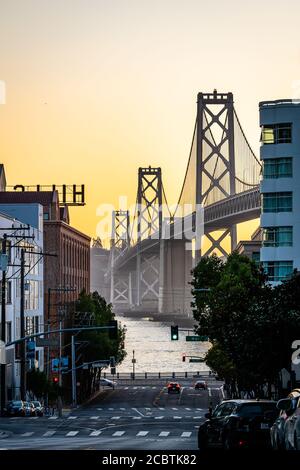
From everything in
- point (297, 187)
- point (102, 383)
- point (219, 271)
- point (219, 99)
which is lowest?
point (102, 383)

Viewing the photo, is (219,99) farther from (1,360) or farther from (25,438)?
(25,438)

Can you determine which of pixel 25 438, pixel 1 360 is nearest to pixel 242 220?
pixel 1 360

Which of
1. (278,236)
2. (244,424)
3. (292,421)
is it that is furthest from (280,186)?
(292,421)

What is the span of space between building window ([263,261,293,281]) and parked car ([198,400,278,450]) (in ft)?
233

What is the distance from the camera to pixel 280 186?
10250 cm

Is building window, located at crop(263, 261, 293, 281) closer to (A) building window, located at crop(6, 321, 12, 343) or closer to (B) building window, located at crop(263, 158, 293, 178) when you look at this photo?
(B) building window, located at crop(263, 158, 293, 178)

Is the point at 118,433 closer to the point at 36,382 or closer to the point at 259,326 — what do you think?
the point at 259,326

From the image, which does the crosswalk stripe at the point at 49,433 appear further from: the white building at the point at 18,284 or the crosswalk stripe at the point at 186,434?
the white building at the point at 18,284

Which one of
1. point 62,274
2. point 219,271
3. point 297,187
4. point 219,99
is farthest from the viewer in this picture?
point 219,99

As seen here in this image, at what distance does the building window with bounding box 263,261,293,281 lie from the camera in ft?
332

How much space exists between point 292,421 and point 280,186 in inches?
3185

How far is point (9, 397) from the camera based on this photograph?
324 feet

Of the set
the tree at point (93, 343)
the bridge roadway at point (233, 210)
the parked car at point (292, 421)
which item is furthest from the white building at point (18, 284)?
the parked car at point (292, 421)
